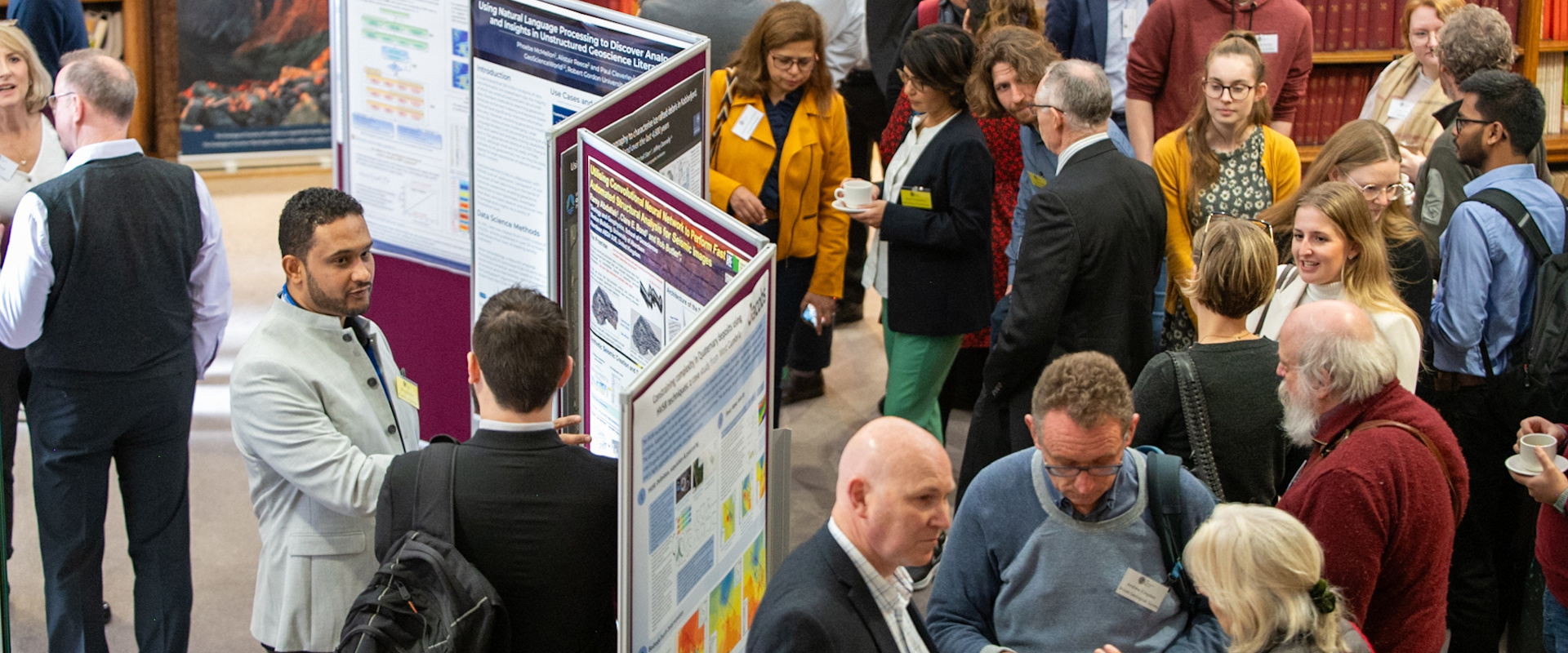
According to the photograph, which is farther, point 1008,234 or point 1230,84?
point 1008,234

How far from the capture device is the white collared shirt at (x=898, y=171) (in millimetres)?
4277

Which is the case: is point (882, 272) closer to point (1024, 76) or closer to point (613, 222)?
point (1024, 76)

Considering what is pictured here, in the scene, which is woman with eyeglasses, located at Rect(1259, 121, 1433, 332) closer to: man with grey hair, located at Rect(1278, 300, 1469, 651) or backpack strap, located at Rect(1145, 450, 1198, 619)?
man with grey hair, located at Rect(1278, 300, 1469, 651)

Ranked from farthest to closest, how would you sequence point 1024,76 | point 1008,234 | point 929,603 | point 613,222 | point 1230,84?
1. point 1008,234
2. point 1024,76
3. point 1230,84
4. point 613,222
5. point 929,603

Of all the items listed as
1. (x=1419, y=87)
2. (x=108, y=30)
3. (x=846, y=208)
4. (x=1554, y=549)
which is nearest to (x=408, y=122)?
(x=846, y=208)

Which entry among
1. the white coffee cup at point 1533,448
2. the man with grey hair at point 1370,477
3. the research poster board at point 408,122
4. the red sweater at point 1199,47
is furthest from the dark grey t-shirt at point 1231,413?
the red sweater at point 1199,47

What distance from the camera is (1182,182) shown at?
13.6ft

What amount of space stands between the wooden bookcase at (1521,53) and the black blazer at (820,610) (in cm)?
493

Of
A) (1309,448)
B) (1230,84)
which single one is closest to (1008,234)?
(1230,84)

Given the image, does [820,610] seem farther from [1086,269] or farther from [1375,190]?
[1375,190]

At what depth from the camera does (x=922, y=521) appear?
2.06 meters

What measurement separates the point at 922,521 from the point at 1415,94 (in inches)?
150

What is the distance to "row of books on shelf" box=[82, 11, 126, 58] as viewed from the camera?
24.7 ft

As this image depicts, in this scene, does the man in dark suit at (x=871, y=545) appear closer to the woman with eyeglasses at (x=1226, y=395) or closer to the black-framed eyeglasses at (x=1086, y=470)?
the black-framed eyeglasses at (x=1086, y=470)
